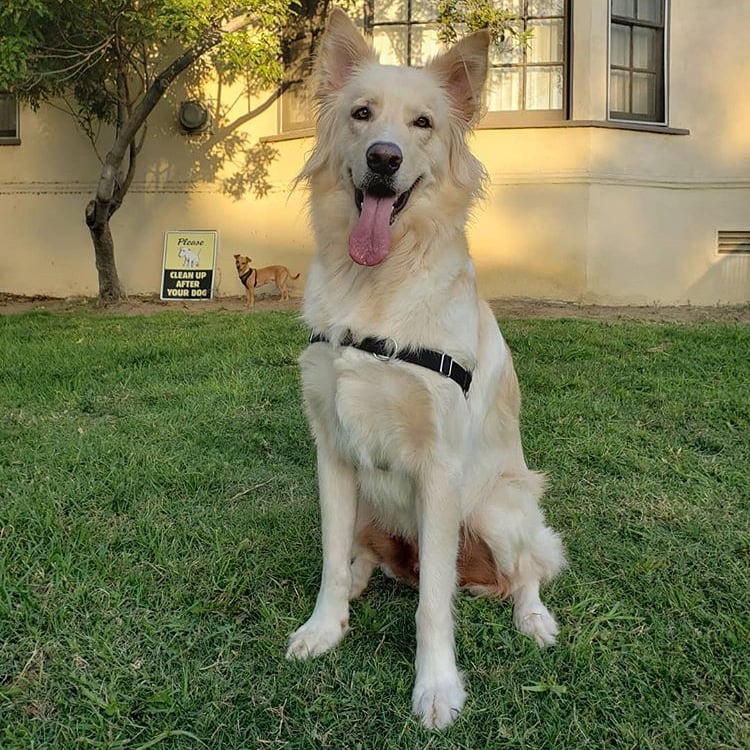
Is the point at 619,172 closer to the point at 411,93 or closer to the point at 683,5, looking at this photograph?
the point at 683,5

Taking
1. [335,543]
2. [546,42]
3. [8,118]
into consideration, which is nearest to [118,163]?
[8,118]

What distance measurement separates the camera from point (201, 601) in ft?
6.79

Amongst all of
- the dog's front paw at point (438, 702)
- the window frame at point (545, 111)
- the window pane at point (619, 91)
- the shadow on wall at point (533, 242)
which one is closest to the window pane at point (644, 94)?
the window pane at point (619, 91)

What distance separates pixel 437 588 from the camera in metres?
1.84

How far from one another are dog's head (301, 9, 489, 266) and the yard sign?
7.57 meters

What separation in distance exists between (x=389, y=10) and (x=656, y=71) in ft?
11.8

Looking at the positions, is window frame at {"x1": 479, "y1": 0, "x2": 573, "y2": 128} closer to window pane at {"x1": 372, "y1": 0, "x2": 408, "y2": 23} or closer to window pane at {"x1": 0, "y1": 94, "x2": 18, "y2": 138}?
window pane at {"x1": 372, "y1": 0, "x2": 408, "y2": 23}

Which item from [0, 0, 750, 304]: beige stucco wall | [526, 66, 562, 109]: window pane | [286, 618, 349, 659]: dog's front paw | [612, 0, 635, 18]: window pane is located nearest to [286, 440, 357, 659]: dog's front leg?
[286, 618, 349, 659]: dog's front paw

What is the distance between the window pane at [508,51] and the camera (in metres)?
8.62

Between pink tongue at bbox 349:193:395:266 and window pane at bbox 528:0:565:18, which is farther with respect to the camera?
window pane at bbox 528:0:565:18

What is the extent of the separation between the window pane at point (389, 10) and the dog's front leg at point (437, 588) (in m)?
8.55

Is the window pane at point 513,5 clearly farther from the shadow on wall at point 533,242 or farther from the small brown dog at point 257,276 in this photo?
the small brown dog at point 257,276

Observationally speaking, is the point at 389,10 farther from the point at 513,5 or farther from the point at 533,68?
the point at 533,68

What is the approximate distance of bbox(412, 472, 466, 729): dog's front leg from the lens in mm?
1753
